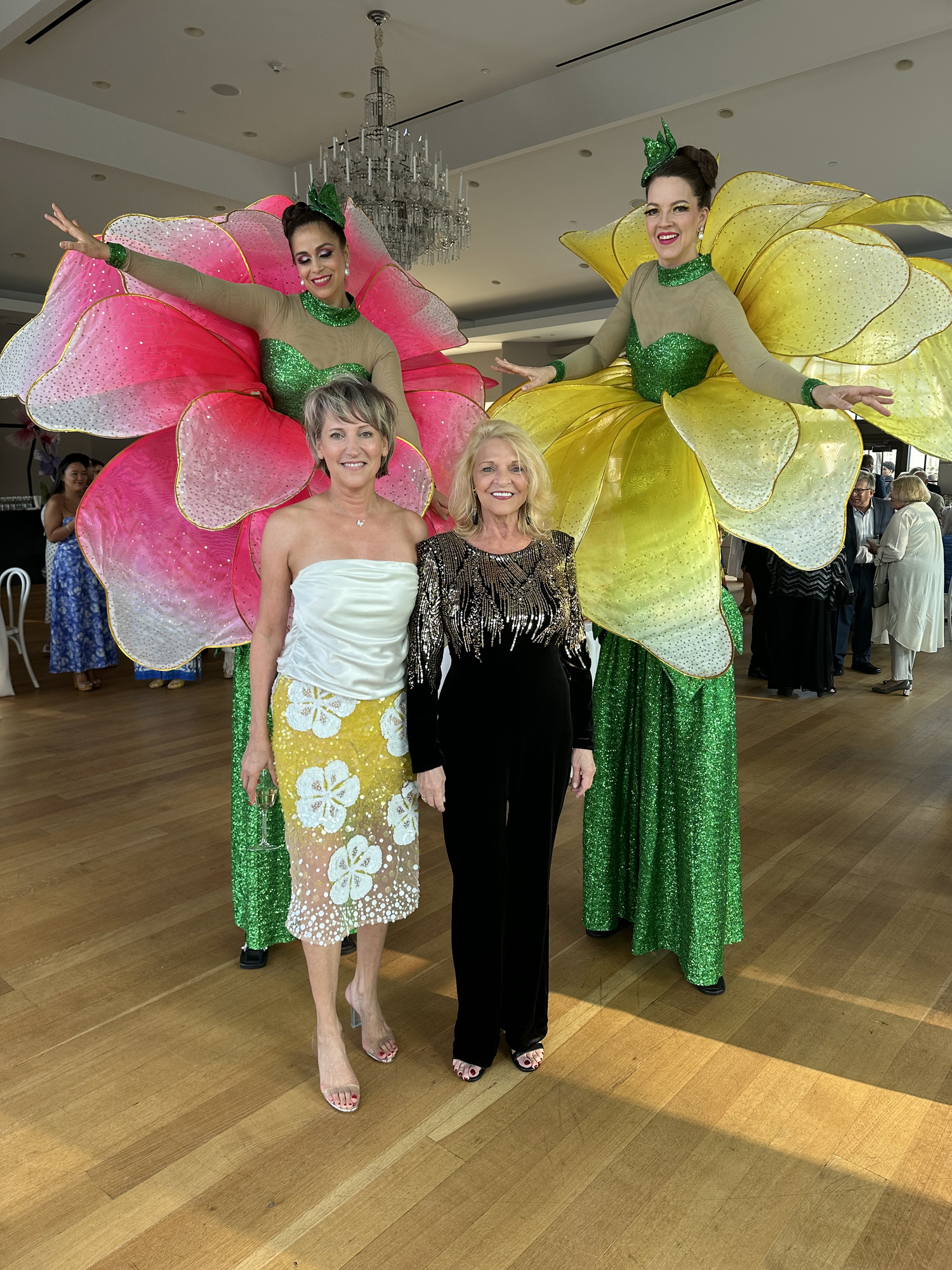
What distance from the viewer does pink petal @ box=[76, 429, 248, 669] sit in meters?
2.08

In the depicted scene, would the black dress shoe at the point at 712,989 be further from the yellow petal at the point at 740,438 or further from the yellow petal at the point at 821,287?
the yellow petal at the point at 821,287

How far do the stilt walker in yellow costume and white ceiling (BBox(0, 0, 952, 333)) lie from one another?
194 inches

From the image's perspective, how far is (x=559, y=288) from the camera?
14.0 metres

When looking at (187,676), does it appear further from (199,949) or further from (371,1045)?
(371,1045)

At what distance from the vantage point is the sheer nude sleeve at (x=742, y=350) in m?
1.82

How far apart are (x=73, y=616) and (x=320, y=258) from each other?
201 inches

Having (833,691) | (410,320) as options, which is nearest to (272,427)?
(410,320)

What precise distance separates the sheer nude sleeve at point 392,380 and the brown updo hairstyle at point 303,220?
0.25 metres

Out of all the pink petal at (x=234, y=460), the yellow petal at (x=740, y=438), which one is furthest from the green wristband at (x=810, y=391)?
the pink petal at (x=234, y=460)

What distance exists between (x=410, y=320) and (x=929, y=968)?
2386mm

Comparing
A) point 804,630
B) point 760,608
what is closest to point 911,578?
point 804,630

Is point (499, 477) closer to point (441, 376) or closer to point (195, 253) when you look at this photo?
point (441, 376)

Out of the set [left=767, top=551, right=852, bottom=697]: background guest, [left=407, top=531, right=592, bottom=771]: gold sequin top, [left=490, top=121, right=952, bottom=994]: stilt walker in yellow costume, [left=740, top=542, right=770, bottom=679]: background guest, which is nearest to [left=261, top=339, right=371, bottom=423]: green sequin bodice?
[left=490, top=121, right=952, bottom=994]: stilt walker in yellow costume

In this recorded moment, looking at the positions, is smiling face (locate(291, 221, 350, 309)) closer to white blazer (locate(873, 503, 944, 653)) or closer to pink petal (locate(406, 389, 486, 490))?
pink petal (locate(406, 389, 486, 490))
